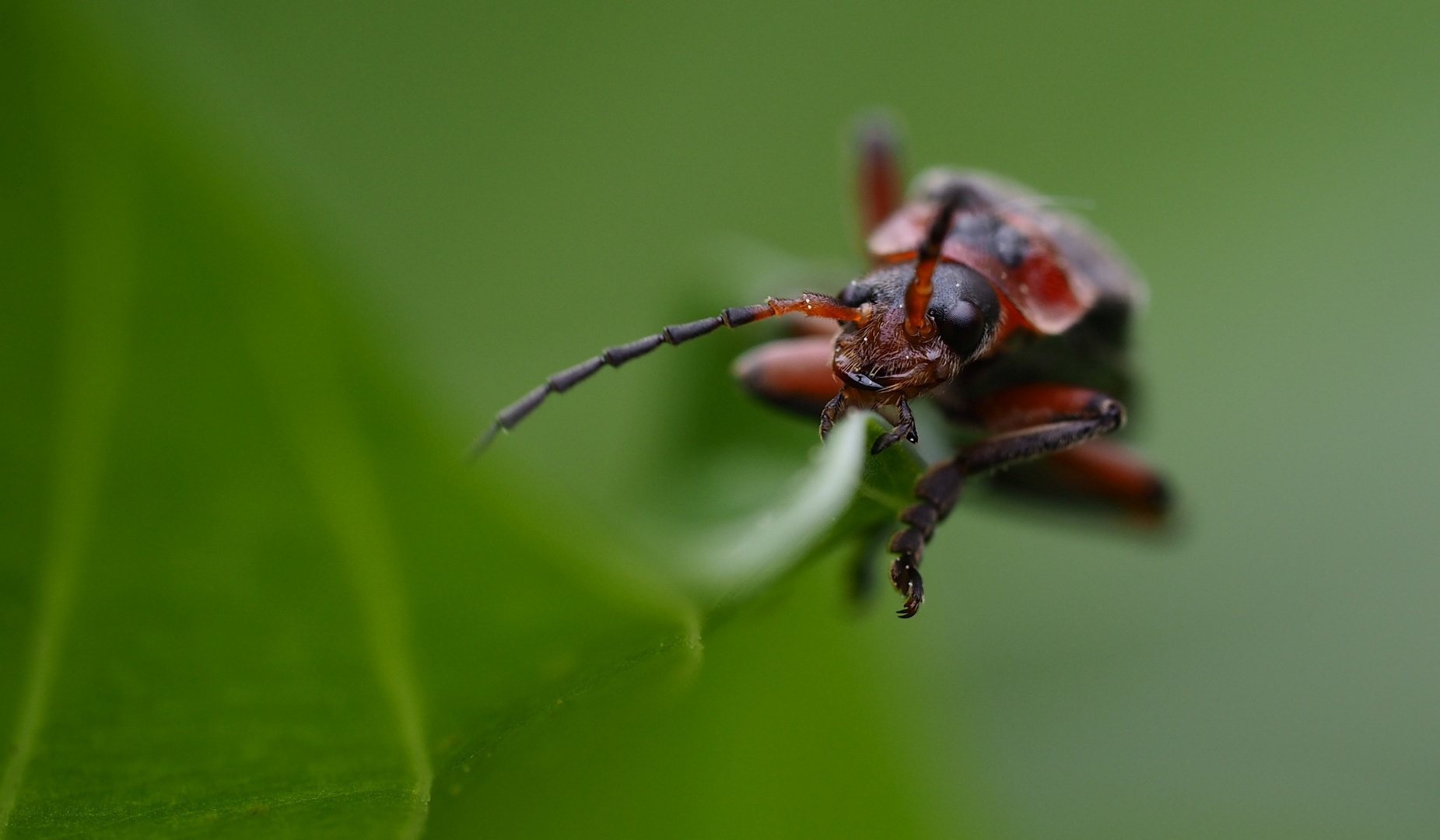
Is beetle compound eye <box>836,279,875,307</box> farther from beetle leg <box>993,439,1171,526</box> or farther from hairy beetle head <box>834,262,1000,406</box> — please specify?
beetle leg <box>993,439,1171,526</box>

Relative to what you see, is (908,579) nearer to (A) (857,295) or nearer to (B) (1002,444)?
(B) (1002,444)

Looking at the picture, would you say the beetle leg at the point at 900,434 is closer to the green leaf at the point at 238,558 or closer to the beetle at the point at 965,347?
the beetle at the point at 965,347

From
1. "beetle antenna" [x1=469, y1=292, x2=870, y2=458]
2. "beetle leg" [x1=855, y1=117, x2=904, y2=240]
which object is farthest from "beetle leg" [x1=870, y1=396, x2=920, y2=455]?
"beetle leg" [x1=855, y1=117, x2=904, y2=240]

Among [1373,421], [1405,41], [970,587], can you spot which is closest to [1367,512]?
[1373,421]

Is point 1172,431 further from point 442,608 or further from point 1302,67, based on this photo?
point 442,608

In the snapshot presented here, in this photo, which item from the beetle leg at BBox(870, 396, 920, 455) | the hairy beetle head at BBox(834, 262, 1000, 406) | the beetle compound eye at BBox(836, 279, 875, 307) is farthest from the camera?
the beetle compound eye at BBox(836, 279, 875, 307)

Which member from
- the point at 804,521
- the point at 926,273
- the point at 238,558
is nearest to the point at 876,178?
the point at 926,273

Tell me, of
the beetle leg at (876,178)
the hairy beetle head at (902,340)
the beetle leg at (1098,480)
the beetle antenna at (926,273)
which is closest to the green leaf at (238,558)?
the hairy beetle head at (902,340)
